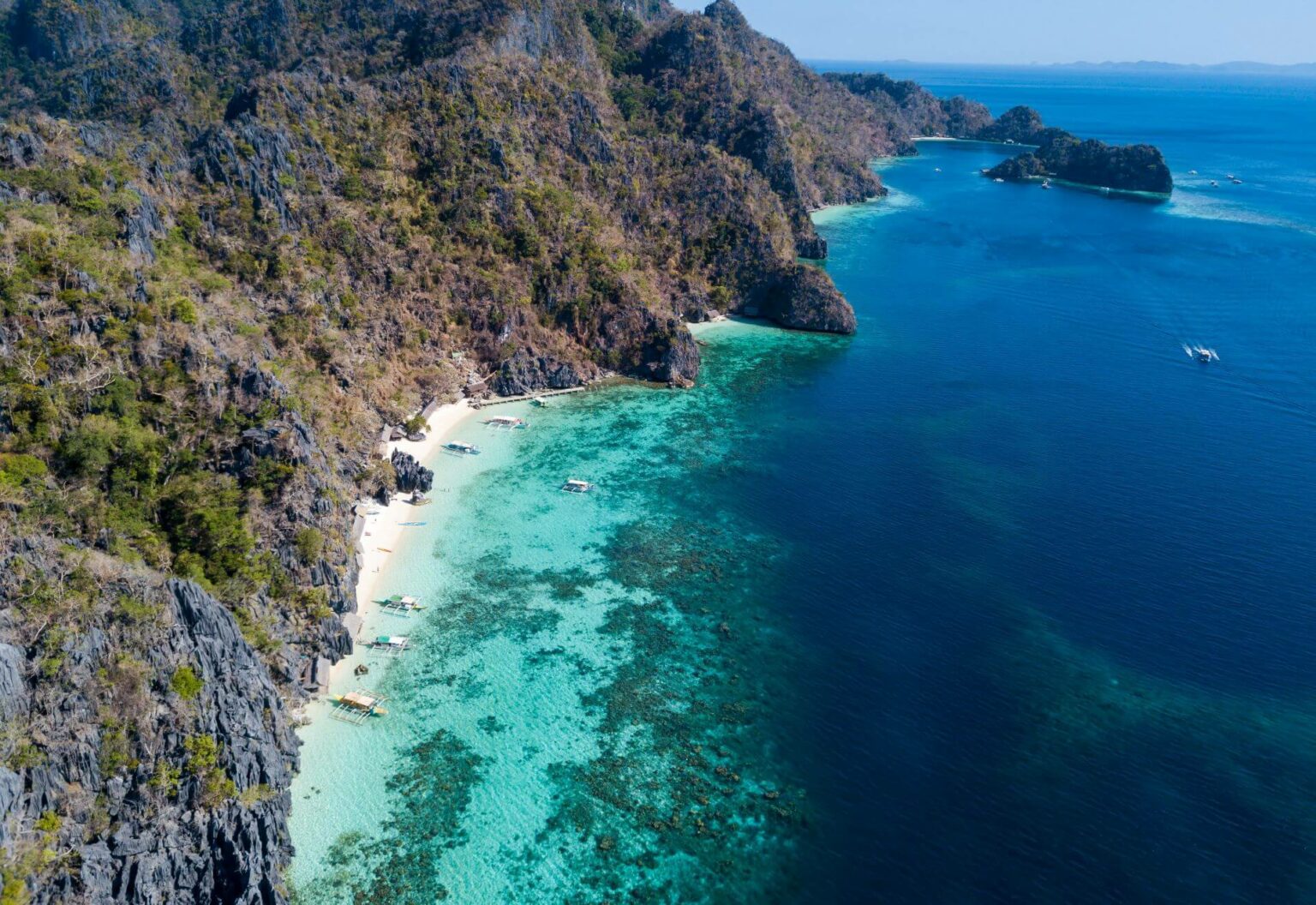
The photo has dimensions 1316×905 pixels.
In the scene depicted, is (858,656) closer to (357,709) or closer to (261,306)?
(357,709)

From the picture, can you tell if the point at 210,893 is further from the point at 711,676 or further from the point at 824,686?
the point at 824,686

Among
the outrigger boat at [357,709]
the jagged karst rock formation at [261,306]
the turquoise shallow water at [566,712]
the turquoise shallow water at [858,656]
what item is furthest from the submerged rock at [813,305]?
the outrigger boat at [357,709]

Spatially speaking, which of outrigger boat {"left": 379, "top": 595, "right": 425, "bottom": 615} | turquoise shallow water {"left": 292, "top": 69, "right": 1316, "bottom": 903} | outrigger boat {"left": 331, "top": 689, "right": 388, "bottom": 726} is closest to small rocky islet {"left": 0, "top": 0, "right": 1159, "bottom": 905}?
outrigger boat {"left": 331, "top": 689, "right": 388, "bottom": 726}

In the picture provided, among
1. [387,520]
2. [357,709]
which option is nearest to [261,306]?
[387,520]

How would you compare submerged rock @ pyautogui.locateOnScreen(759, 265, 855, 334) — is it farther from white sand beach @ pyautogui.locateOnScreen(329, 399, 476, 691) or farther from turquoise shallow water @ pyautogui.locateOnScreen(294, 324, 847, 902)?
white sand beach @ pyautogui.locateOnScreen(329, 399, 476, 691)

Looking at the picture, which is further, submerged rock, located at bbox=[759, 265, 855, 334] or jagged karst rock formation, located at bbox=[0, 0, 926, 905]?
submerged rock, located at bbox=[759, 265, 855, 334]

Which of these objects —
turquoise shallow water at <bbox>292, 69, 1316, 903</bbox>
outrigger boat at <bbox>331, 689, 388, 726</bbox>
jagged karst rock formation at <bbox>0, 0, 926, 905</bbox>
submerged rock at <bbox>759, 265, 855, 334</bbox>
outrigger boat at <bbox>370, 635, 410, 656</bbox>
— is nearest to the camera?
jagged karst rock formation at <bbox>0, 0, 926, 905</bbox>
